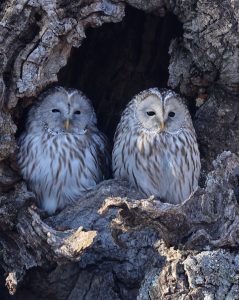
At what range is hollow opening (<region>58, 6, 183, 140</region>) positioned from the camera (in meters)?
5.99

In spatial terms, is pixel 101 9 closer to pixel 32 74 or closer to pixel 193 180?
pixel 32 74

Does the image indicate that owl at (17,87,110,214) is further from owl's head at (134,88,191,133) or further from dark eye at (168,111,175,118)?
dark eye at (168,111,175,118)

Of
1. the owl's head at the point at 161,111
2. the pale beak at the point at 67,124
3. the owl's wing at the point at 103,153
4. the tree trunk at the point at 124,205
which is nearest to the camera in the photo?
the tree trunk at the point at 124,205

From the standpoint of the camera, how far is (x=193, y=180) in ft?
18.6

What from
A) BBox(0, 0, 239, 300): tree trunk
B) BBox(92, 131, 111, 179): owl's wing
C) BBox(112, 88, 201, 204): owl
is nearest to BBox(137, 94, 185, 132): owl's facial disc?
BBox(112, 88, 201, 204): owl

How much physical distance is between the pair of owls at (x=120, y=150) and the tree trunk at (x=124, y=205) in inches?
6.9

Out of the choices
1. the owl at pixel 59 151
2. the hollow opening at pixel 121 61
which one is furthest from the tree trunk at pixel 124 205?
the owl at pixel 59 151

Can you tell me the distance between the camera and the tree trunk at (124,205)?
4.36 metres

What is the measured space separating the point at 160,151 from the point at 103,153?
552mm

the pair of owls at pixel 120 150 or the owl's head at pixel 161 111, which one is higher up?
the owl's head at pixel 161 111

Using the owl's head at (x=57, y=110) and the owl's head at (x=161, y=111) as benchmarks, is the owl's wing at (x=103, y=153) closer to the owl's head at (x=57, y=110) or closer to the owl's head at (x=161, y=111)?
the owl's head at (x=57, y=110)

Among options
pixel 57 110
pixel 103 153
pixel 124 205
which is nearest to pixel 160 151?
pixel 103 153

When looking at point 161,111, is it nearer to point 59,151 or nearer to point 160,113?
point 160,113

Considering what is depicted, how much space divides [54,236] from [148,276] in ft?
1.85
